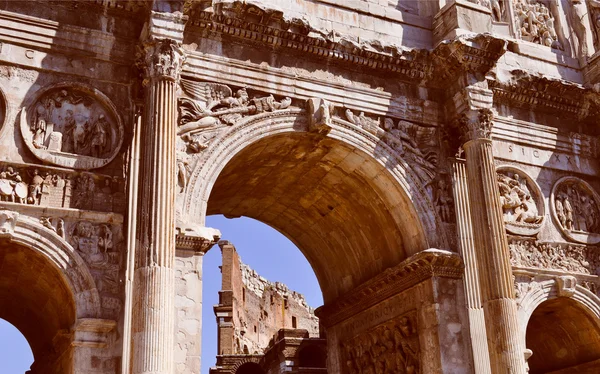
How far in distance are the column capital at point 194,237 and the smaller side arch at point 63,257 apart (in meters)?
1.22

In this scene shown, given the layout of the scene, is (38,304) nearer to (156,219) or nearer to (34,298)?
(34,298)

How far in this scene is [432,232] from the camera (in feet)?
37.3

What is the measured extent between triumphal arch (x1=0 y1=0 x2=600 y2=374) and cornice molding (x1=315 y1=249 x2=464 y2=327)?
33mm

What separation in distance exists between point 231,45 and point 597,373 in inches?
309

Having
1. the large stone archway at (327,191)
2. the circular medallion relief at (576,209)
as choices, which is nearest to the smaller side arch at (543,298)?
the circular medallion relief at (576,209)

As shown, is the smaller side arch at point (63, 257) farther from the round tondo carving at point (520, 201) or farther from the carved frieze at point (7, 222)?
the round tondo carving at point (520, 201)

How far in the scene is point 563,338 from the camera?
1298 cm

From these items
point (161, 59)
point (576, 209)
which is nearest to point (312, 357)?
point (576, 209)

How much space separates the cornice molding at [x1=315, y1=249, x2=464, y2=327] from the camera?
36.1ft

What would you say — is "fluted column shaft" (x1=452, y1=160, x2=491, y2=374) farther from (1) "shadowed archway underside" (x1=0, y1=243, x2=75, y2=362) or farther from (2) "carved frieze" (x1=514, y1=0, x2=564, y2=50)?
(1) "shadowed archway underside" (x1=0, y1=243, x2=75, y2=362)

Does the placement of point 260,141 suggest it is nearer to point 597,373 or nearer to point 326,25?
point 326,25

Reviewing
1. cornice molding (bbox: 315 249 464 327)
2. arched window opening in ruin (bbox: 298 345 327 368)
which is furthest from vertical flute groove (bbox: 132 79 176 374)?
arched window opening in ruin (bbox: 298 345 327 368)

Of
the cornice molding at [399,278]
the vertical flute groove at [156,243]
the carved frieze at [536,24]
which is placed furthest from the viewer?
the carved frieze at [536,24]

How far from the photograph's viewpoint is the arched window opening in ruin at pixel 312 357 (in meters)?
24.5
